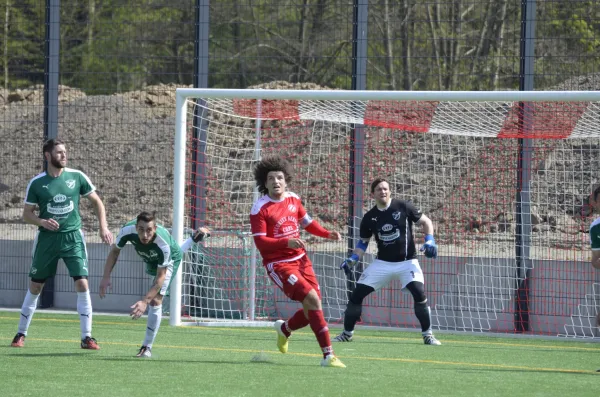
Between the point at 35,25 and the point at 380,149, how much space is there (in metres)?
7.48

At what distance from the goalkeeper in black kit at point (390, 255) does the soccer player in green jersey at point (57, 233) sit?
3004 millimetres

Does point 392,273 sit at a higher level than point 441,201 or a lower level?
lower

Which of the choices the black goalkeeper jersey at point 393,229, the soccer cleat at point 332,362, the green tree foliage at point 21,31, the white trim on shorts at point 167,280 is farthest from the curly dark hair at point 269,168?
the green tree foliage at point 21,31

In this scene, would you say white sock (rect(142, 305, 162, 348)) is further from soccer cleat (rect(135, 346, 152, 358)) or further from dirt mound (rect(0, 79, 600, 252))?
dirt mound (rect(0, 79, 600, 252))

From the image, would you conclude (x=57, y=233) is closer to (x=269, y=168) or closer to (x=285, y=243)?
(x=269, y=168)

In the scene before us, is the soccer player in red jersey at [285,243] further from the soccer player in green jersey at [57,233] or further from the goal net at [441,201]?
the goal net at [441,201]

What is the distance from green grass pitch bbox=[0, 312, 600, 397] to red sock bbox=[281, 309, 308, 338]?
0.29m

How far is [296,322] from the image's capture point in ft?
28.2

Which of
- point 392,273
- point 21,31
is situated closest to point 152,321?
point 392,273

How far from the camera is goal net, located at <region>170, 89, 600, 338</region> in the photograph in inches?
467

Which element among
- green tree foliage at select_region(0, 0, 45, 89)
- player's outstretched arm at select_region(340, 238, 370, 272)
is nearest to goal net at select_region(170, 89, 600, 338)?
player's outstretched arm at select_region(340, 238, 370, 272)

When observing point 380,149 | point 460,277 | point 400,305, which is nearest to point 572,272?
point 460,277

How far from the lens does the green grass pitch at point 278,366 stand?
268 inches

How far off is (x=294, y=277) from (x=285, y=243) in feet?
1.00
